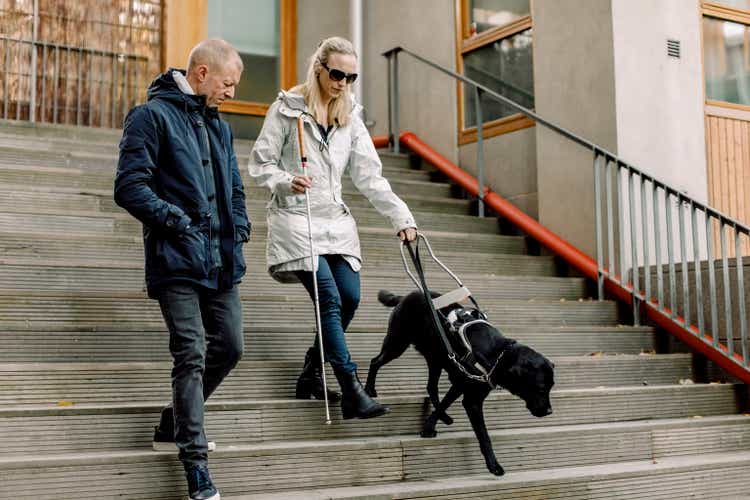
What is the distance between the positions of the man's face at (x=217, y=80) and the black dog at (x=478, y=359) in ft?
4.81

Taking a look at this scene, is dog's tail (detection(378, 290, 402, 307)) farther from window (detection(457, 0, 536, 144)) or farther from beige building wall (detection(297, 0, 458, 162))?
beige building wall (detection(297, 0, 458, 162))

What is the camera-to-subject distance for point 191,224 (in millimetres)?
3412

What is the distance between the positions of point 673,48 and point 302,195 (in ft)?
13.9

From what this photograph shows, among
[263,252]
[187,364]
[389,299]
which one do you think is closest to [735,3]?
[263,252]

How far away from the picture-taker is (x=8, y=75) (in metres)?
8.62

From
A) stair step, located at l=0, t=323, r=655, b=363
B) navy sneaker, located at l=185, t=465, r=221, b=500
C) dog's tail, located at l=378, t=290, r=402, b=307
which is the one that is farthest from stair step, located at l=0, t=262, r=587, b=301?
navy sneaker, located at l=185, t=465, r=221, b=500

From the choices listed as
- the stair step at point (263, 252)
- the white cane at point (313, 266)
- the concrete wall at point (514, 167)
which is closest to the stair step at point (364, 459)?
the white cane at point (313, 266)

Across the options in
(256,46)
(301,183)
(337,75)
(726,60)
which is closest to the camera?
(301,183)

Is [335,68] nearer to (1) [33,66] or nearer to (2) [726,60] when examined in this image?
(2) [726,60]

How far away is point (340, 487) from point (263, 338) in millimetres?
1143

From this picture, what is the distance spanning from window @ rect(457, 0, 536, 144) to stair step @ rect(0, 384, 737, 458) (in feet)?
10.3

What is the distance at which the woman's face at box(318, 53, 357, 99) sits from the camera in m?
4.11

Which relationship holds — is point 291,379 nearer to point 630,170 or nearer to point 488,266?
point 488,266

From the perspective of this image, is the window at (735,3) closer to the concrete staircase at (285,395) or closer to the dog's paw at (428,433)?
the concrete staircase at (285,395)
